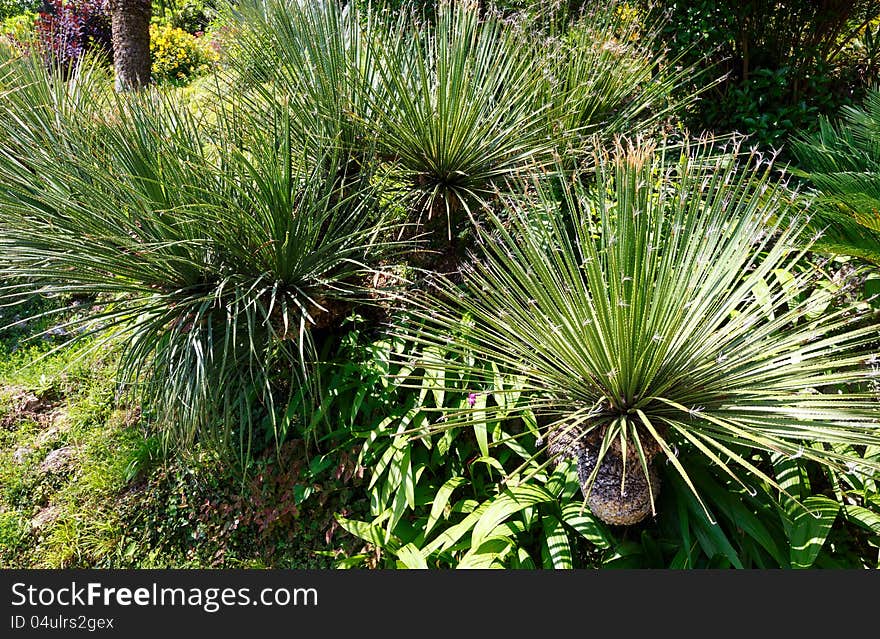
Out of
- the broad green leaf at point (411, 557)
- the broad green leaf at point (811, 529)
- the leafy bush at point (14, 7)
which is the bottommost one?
the broad green leaf at point (811, 529)

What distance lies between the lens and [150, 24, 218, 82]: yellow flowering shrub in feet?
29.2

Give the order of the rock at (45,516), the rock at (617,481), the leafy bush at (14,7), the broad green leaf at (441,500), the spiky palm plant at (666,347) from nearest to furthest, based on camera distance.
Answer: the spiky palm plant at (666,347)
the rock at (617,481)
the broad green leaf at (441,500)
the rock at (45,516)
the leafy bush at (14,7)

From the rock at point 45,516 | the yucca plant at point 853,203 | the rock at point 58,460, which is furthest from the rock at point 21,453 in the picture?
the yucca plant at point 853,203

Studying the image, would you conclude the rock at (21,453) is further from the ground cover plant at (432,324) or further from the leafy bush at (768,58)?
the leafy bush at (768,58)

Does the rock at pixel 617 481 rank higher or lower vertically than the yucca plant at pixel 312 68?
lower

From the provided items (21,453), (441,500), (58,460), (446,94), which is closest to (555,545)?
(441,500)

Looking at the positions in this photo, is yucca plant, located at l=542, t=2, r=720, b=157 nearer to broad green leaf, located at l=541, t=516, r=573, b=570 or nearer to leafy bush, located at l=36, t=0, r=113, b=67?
broad green leaf, located at l=541, t=516, r=573, b=570

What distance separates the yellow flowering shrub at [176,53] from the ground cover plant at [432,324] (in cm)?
566

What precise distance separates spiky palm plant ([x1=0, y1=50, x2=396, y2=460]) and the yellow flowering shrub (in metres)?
6.95

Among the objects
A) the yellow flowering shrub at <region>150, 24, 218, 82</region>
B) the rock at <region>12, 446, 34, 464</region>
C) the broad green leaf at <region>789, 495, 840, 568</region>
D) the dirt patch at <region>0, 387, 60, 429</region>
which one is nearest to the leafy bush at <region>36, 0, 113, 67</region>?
the yellow flowering shrub at <region>150, 24, 218, 82</region>

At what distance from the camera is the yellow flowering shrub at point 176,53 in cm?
890

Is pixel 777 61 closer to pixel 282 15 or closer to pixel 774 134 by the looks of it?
pixel 774 134

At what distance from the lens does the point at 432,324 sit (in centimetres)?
311

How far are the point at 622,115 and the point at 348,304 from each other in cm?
186
